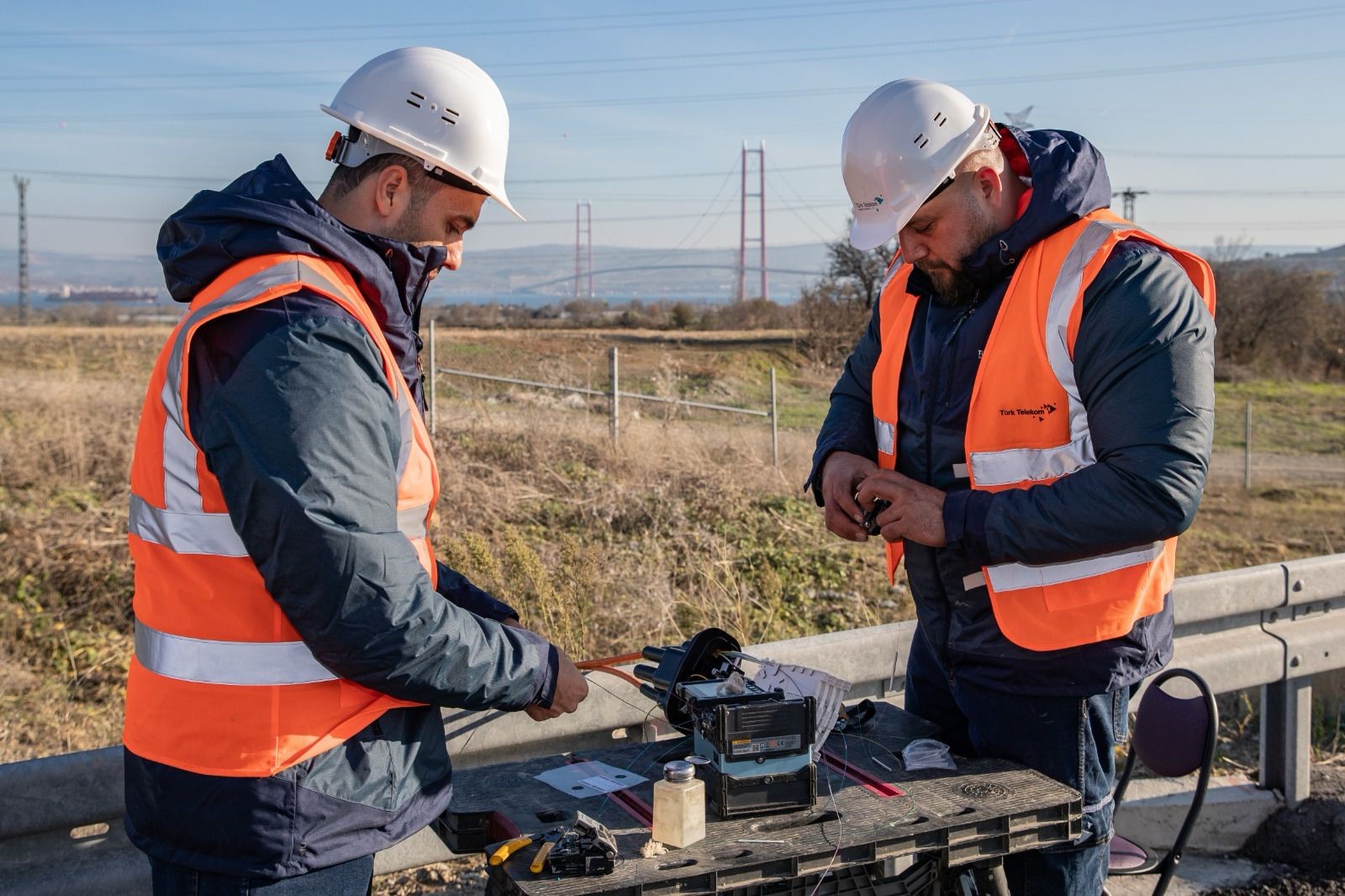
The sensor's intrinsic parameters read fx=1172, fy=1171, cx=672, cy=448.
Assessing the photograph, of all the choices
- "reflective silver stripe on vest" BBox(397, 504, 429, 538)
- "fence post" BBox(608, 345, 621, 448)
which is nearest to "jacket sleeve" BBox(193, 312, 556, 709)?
"reflective silver stripe on vest" BBox(397, 504, 429, 538)

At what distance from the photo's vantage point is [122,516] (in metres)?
7.95

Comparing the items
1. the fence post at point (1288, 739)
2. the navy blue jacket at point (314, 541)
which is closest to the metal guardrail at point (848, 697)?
the fence post at point (1288, 739)

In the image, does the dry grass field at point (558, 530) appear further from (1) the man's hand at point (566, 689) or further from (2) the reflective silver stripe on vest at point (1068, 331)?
(2) the reflective silver stripe on vest at point (1068, 331)

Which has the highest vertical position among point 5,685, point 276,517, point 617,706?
point 276,517

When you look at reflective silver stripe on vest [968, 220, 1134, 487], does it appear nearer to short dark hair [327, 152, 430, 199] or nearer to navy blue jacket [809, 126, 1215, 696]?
navy blue jacket [809, 126, 1215, 696]

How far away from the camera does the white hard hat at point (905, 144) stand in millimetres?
2982

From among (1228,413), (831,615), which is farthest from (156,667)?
(1228,413)

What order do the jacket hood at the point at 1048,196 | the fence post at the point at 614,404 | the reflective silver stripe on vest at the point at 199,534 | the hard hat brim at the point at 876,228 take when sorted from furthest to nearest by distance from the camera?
the fence post at the point at 614,404 < the hard hat brim at the point at 876,228 < the jacket hood at the point at 1048,196 < the reflective silver stripe on vest at the point at 199,534

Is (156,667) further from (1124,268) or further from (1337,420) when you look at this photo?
(1337,420)

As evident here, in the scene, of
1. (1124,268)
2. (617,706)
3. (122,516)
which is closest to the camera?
(1124,268)

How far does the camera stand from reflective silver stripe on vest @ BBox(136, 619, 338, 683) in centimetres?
214

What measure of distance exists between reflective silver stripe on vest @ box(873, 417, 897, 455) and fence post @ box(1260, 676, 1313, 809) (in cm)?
251

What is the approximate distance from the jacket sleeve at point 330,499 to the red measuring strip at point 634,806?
1.75ft

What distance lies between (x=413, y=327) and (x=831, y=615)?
17.0ft
